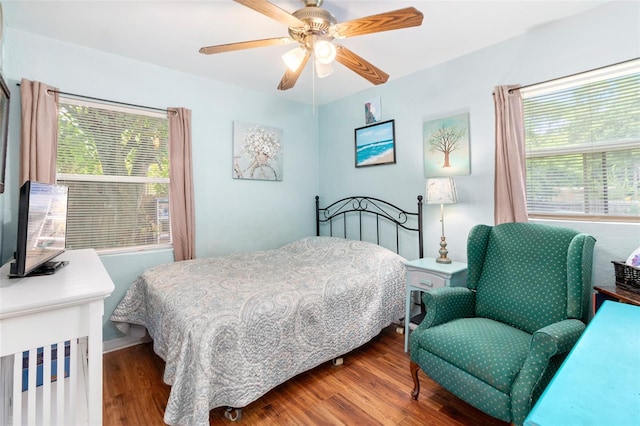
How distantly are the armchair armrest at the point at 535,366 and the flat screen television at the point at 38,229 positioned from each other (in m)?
2.15

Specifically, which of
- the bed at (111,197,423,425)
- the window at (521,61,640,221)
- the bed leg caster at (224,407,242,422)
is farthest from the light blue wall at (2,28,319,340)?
the window at (521,61,640,221)

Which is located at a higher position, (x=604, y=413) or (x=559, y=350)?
(x=604, y=413)

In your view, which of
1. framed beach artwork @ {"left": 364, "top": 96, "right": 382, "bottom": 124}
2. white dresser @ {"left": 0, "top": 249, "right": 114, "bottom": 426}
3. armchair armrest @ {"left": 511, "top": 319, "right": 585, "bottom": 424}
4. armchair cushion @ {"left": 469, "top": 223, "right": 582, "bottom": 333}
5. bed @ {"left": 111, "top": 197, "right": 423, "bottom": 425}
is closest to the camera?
white dresser @ {"left": 0, "top": 249, "right": 114, "bottom": 426}

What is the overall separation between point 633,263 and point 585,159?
0.81m

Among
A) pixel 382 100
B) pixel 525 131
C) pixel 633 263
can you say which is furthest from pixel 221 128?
pixel 633 263

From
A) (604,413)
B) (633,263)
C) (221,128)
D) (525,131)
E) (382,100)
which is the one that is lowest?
(604,413)

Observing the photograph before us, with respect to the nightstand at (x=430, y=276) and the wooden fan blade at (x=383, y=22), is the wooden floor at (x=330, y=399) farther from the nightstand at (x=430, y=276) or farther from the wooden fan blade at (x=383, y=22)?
the wooden fan blade at (x=383, y=22)

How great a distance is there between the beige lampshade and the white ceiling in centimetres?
113

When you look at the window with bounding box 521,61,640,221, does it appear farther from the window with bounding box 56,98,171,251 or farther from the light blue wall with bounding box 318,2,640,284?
the window with bounding box 56,98,171,251

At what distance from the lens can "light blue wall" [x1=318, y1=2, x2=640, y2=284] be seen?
194 cm

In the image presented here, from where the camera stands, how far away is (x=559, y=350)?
1332 millimetres

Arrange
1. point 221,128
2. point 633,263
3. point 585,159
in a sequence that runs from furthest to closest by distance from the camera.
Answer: point 221,128 → point 585,159 → point 633,263

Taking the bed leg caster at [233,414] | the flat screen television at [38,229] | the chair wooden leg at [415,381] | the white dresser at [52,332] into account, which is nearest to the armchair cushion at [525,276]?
the chair wooden leg at [415,381]

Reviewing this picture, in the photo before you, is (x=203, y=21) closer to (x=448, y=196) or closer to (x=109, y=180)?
(x=109, y=180)
